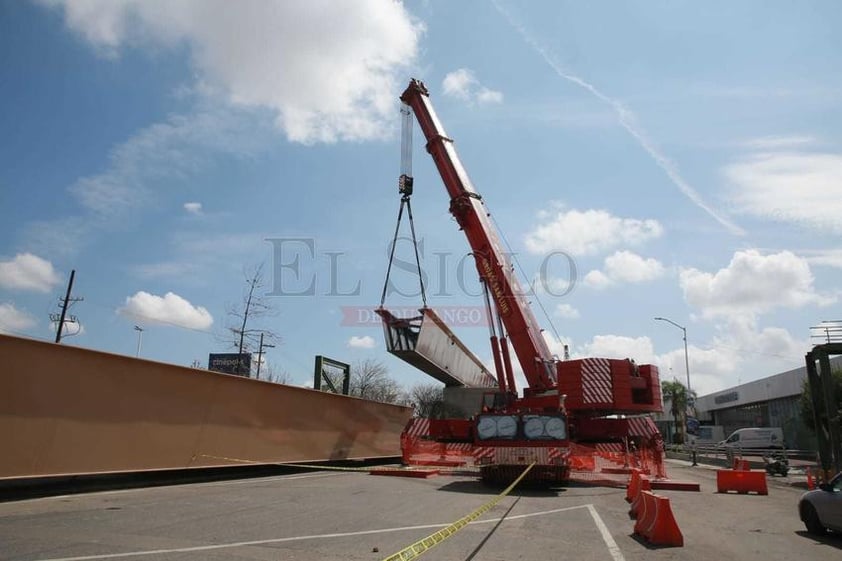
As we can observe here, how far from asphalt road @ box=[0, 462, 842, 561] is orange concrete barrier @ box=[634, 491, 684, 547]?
0.56 feet

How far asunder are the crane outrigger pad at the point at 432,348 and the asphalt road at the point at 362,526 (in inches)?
597

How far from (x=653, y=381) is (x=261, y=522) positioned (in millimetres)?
12857

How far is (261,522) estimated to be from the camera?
8719 mm

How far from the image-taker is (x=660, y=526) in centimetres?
775

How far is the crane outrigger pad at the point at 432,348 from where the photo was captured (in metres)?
28.6

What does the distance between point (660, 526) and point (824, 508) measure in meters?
3.06

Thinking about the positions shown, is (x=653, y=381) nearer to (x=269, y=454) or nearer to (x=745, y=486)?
(x=745, y=486)

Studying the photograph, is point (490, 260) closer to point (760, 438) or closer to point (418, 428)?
point (418, 428)

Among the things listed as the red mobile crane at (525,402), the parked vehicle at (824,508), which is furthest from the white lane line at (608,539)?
the red mobile crane at (525,402)

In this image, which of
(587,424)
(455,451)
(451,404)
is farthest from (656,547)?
(451,404)

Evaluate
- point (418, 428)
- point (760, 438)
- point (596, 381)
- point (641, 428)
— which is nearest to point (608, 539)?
point (596, 381)

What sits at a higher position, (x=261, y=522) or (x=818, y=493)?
(x=818, y=493)

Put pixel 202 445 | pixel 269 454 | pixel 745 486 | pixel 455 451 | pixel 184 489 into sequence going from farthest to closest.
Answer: pixel 455 451 → pixel 269 454 → pixel 745 486 → pixel 202 445 → pixel 184 489

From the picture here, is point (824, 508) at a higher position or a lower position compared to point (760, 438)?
lower
